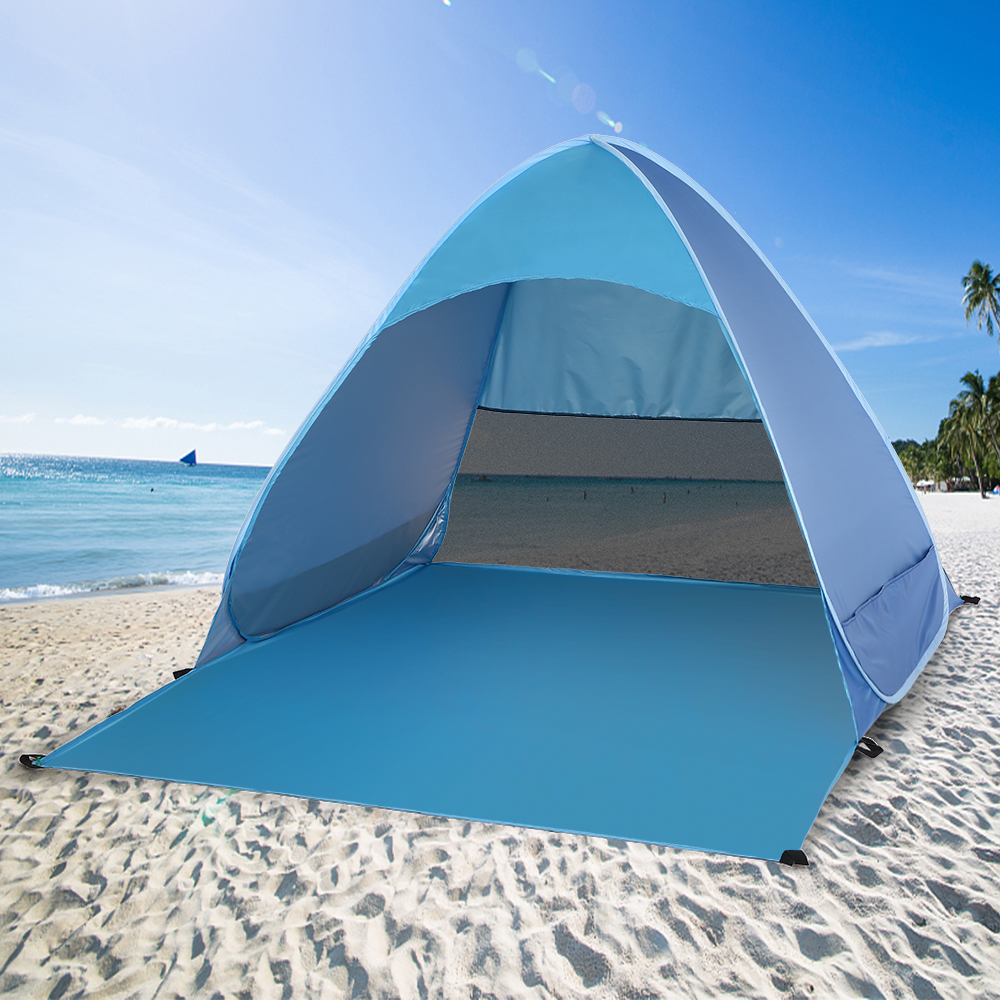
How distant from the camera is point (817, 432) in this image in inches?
74.7

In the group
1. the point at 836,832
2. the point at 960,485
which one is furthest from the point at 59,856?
the point at 960,485

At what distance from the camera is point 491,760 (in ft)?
5.24

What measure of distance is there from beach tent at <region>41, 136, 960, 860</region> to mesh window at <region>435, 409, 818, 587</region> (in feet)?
0.91

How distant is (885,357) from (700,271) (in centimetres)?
1524

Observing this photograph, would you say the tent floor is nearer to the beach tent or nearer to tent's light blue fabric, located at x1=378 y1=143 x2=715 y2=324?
the beach tent

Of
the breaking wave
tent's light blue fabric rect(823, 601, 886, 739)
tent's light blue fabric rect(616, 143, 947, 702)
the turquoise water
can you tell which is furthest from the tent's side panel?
the turquoise water

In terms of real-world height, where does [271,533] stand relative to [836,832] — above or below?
above

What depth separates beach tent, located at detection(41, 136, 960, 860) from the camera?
1.55m

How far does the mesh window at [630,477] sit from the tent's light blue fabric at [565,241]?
75.9 inches

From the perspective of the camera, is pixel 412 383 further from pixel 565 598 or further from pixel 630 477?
pixel 630 477

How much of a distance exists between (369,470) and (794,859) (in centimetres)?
233

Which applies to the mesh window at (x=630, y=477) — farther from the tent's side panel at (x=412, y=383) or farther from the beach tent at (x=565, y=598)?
the tent's side panel at (x=412, y=383)

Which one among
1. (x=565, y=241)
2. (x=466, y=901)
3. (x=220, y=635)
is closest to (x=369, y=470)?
(x=220, y=635)

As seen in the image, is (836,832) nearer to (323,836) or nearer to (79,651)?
(323,836)
